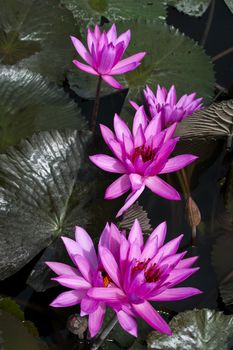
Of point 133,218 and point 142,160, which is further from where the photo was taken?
point 133,218

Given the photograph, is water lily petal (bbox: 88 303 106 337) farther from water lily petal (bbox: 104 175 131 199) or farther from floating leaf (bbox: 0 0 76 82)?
floating leaf (bbox: 0 0 76 82)

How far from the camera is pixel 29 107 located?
2.40 metres

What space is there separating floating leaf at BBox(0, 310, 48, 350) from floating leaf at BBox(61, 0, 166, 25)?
1771mm

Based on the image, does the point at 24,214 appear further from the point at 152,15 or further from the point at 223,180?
the point at 152,15

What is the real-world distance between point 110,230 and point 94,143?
1.85 feet

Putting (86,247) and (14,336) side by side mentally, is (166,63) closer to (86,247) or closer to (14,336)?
(86,247)

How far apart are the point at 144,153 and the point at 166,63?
1022mm

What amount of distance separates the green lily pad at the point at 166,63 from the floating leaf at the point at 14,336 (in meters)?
1.25

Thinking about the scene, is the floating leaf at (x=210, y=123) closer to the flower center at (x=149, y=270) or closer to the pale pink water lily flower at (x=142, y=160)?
the pale pink water lily flower at (x=142, y=160)

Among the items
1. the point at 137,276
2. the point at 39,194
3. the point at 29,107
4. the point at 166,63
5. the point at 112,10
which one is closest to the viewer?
the point at 137,276

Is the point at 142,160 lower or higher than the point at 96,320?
higher

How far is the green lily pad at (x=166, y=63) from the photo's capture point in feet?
9.16

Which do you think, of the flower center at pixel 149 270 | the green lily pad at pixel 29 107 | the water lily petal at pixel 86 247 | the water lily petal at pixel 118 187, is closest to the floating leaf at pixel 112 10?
the green lily pad at pixel 29 107

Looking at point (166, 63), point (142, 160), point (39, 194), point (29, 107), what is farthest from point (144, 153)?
point (166, 63)
